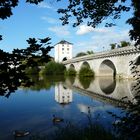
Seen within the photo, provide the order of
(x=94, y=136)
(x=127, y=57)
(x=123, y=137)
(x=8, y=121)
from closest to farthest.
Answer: (x=123, y=137) → (x=94, y=136) → (x=8, y=121) → (x=127, y=57)

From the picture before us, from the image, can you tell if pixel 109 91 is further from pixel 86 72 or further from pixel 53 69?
pixel 53 69

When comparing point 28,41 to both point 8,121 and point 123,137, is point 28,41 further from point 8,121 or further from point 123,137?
point 8,121

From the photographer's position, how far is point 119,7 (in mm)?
7598

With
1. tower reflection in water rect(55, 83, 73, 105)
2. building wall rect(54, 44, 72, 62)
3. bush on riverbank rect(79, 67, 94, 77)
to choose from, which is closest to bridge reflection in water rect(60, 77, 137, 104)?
tower reflection in water rect(55, 83, 73, 105)

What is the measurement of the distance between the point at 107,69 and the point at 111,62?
5055mm

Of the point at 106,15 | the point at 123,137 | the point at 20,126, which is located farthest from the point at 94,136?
the point at 20,126

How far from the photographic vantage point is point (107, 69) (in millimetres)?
67375

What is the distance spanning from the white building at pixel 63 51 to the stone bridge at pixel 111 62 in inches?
912

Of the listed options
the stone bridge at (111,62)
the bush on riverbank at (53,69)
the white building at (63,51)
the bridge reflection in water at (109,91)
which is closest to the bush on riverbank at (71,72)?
the stone bridge at (111,62)

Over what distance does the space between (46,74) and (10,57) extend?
74.8 m

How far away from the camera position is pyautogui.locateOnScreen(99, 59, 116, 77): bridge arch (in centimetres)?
6462

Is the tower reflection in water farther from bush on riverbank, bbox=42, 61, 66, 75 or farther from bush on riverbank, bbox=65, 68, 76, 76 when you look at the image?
bush on riverbank, bbox=42, 61, 66, 75

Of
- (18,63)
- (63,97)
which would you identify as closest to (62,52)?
(63,97)

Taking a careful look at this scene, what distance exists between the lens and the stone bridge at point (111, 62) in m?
51.8
